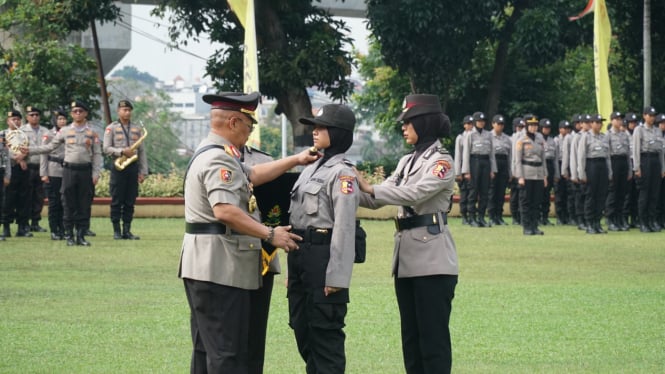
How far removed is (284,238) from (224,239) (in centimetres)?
35

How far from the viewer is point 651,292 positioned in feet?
44.3

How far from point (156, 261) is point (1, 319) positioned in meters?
5.33

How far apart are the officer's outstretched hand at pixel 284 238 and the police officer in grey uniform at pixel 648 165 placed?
16580 millimetres

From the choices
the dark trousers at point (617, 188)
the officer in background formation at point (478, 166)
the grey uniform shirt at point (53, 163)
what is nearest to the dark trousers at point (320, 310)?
the grey uniform shirt at point (53, 163)

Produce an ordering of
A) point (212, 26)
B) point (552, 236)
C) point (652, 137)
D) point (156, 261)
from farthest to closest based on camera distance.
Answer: point (212, 26)
point (652, 137)
point (552, 236)
point (156, 261)

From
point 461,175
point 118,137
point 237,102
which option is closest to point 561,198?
point 461,175

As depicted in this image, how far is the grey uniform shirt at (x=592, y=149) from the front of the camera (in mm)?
22891

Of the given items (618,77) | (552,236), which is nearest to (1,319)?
(552,236)

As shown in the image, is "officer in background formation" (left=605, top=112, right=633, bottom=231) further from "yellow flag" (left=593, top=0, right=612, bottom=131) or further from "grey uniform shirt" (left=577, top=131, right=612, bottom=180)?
"yellow flag" (left=593, top=0, right=612, bottom=131)

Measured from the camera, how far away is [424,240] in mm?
7961

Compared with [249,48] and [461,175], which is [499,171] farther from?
[249,48]

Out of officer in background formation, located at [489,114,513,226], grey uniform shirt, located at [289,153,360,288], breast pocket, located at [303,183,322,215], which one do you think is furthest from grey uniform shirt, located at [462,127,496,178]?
breast pocket, located at [303,183,322,215]

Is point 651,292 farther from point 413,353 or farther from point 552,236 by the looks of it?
point 552,236

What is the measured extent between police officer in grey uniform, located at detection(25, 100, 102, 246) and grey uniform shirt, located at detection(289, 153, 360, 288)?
37.3 ft
